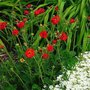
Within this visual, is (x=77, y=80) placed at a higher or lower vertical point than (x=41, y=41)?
lower

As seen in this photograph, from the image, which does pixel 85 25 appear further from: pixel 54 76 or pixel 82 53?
pixel 54 76

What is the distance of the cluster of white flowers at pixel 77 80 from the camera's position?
4373 mm

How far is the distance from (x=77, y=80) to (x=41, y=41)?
120 centimetres

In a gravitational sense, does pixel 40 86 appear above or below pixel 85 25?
below

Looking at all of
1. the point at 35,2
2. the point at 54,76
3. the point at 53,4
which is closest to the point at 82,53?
the point at 54,76

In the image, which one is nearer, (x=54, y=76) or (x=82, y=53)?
(x=54, y=76)

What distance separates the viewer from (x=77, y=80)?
14.6ft

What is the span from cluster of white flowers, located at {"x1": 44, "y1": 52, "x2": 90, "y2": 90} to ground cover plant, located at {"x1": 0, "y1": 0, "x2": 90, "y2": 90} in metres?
0.09

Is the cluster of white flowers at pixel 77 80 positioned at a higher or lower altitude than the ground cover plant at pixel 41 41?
lower

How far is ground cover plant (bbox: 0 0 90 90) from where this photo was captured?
4.47 m

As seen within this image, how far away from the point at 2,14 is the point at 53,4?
2.82 ft

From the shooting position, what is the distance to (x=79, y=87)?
4348mm

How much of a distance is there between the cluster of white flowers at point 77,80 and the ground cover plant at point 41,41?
0.28 ft

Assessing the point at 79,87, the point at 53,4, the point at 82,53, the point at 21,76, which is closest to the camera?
the point at 79,87
